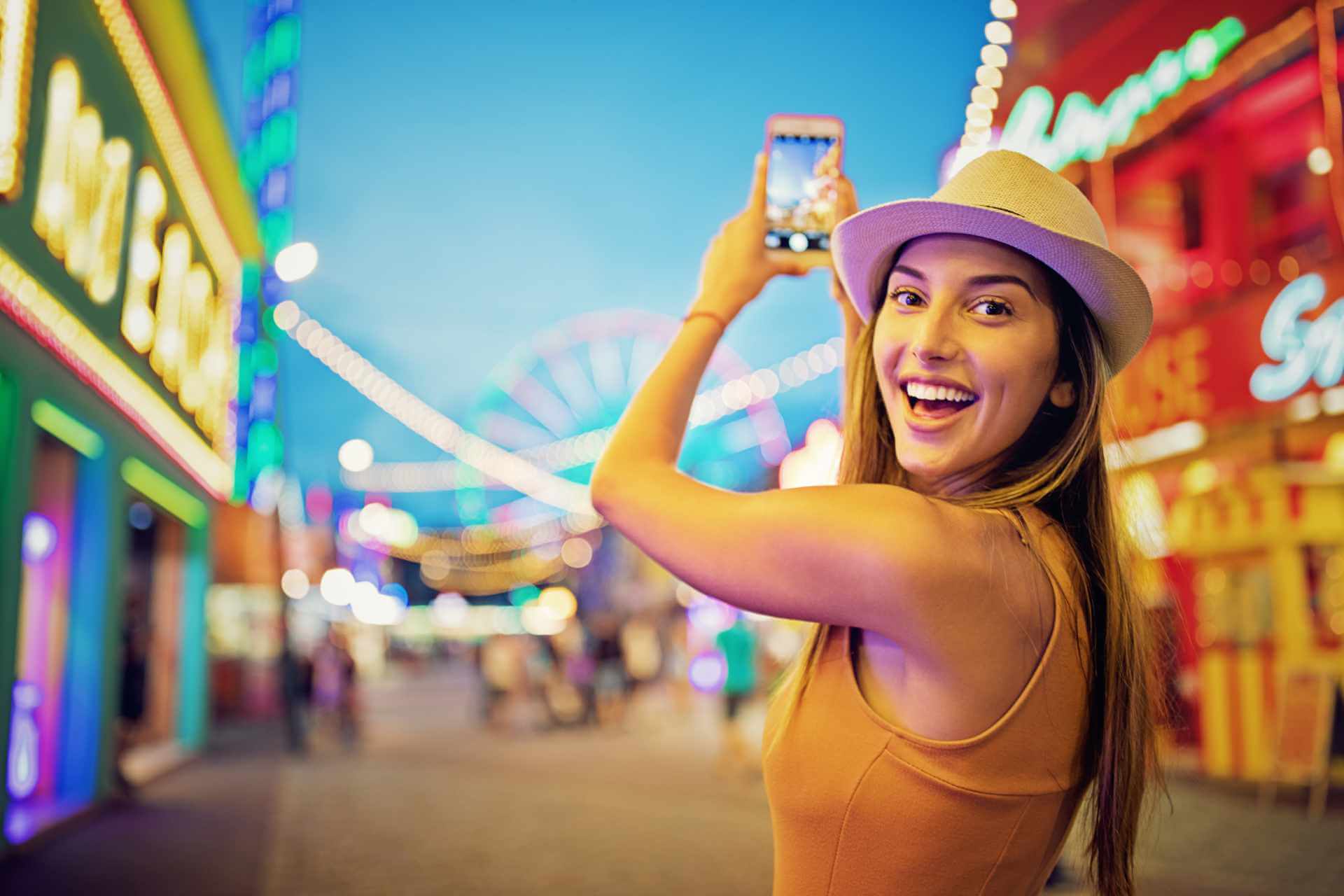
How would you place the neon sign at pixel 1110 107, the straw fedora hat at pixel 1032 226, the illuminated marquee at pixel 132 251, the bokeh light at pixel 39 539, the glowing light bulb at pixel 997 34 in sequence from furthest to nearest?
the neon sign at pixel 1110 107, the glowing light bulb at pixel 997 34, the bokeh light at pixel 39 539, the illuminated marquee at pixel 132 251, the straw fedora hat at pixel 1032 226

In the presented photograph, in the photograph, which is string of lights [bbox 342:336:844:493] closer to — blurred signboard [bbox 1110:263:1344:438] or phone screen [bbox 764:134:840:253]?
blurred signboard [bbox 1110:263:1344:438]

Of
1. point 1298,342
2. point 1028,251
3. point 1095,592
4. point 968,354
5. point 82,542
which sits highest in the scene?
point 1298,342

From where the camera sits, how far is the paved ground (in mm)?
5605

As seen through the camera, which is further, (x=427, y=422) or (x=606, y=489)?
(x=427, y=422)

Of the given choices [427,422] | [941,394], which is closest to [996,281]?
[941,394]

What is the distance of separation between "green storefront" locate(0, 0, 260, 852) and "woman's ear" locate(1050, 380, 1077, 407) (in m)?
6.08

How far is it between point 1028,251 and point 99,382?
27.6 feet

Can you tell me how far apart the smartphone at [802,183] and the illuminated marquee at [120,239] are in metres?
5.61

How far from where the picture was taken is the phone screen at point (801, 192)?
4.82 feet

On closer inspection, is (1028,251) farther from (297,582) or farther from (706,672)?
(297,582)

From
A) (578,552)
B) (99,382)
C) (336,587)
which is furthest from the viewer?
(578,552)

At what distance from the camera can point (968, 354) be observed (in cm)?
121

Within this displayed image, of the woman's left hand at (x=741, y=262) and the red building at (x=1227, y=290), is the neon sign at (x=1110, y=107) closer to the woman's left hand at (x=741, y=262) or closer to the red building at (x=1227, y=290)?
the red building at (x=1227, y=290)

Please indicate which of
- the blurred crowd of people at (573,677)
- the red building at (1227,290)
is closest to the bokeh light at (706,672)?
the blurred crowd of people at (573,677)
